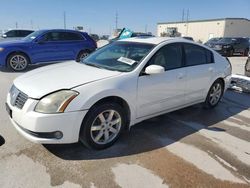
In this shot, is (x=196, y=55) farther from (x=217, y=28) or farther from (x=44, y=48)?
(x=217, y=28)

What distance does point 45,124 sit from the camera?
9.37ft

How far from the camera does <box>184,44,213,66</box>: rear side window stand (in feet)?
14.6

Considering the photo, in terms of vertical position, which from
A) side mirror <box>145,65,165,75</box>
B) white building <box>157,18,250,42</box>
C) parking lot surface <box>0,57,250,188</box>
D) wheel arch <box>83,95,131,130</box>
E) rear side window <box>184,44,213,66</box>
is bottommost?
parking lot surface <box>0,57,250,188</box>

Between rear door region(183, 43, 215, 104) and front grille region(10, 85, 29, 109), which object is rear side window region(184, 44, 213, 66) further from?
front grille region(10, 85, 29, 109)

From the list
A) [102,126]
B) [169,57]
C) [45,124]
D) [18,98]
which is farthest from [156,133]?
[18,98]

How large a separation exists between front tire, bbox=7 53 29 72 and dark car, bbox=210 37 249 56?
14.2m

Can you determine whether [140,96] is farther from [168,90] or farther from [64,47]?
[64,47]

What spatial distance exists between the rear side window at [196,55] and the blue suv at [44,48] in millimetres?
4455

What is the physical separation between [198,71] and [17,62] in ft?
21.7

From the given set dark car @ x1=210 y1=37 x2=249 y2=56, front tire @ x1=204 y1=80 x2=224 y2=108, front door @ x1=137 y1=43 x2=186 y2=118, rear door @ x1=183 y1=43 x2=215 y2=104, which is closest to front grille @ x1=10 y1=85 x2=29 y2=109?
front door @ x1=137 y1=43 x2=186 y2=118

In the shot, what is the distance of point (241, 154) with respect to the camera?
350 centimetres

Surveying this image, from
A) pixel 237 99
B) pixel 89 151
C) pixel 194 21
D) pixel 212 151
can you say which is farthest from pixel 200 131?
pixel 194 21

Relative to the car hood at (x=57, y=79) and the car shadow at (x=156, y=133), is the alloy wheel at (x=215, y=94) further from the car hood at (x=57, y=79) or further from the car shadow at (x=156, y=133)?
the car hood at (x=57, y=79)

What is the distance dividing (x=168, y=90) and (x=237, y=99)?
319 centimetres
